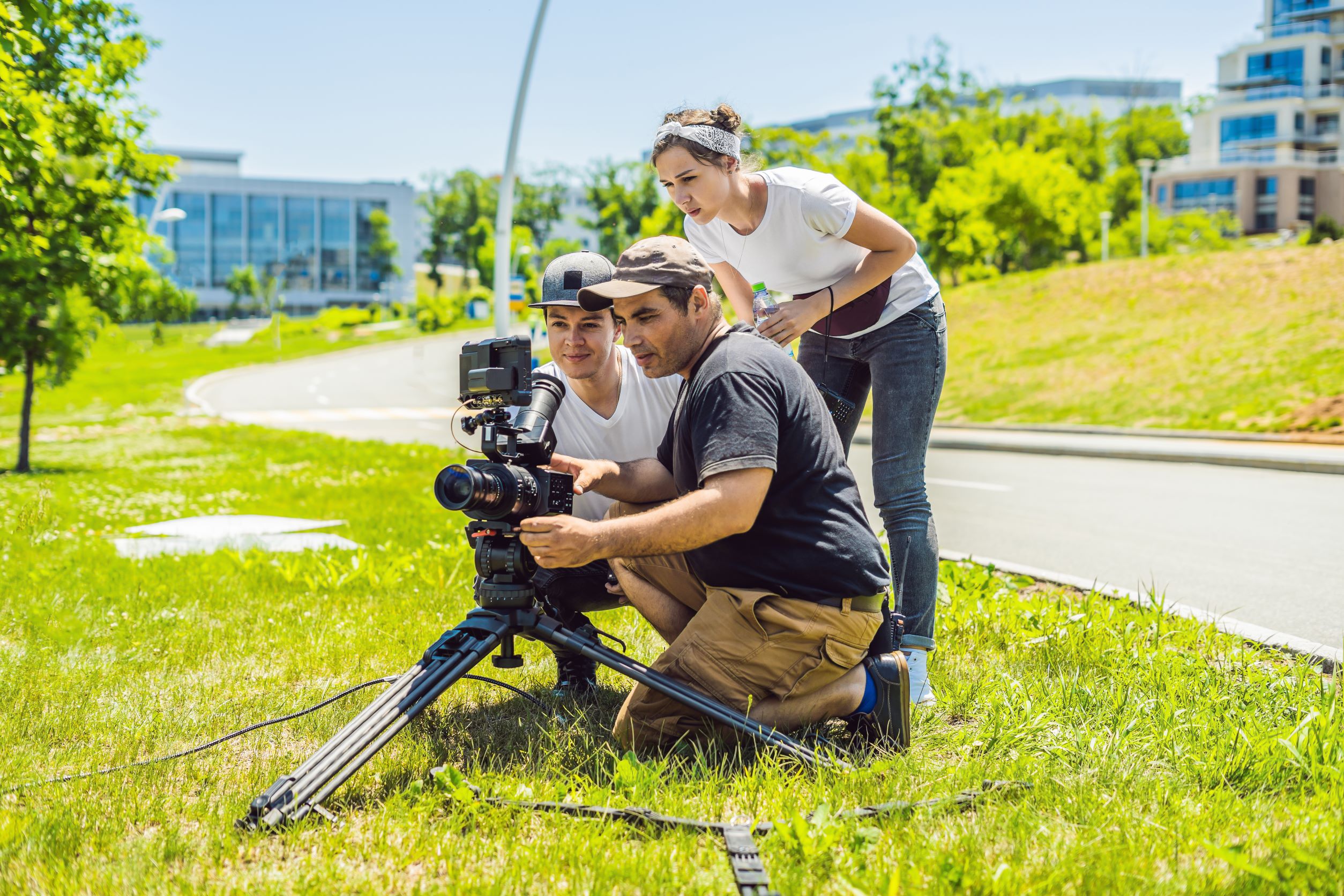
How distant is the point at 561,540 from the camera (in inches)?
109

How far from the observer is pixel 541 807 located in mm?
2602

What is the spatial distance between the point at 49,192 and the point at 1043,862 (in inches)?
488

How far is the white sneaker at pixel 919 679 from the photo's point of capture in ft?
11.2

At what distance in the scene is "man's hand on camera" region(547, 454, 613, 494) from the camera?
10.8ft

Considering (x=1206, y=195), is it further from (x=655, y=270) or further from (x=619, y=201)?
A: (x=655, y=270)

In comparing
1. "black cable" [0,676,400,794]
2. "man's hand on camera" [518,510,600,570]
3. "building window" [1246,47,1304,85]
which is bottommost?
"black cable" [0,676,400,794]

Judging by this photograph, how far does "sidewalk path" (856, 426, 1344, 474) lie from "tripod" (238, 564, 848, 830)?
9.52 metres

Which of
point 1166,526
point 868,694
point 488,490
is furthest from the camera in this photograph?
point 1166,526

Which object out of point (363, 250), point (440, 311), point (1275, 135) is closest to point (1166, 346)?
point (440, 311)

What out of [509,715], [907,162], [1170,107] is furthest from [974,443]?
[1170,107]

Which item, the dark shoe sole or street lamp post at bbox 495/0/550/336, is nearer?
the dark shoe sole

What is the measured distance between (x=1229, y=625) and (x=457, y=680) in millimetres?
3171

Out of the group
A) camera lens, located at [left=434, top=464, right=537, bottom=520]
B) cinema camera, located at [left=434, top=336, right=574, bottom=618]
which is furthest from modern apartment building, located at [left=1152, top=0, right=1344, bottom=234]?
camera lens, located at [left=434, top=464, right=537, bottom=520]

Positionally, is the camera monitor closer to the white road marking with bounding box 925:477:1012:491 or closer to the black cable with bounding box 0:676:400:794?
the black cable with bounding box 0:676:400:794
